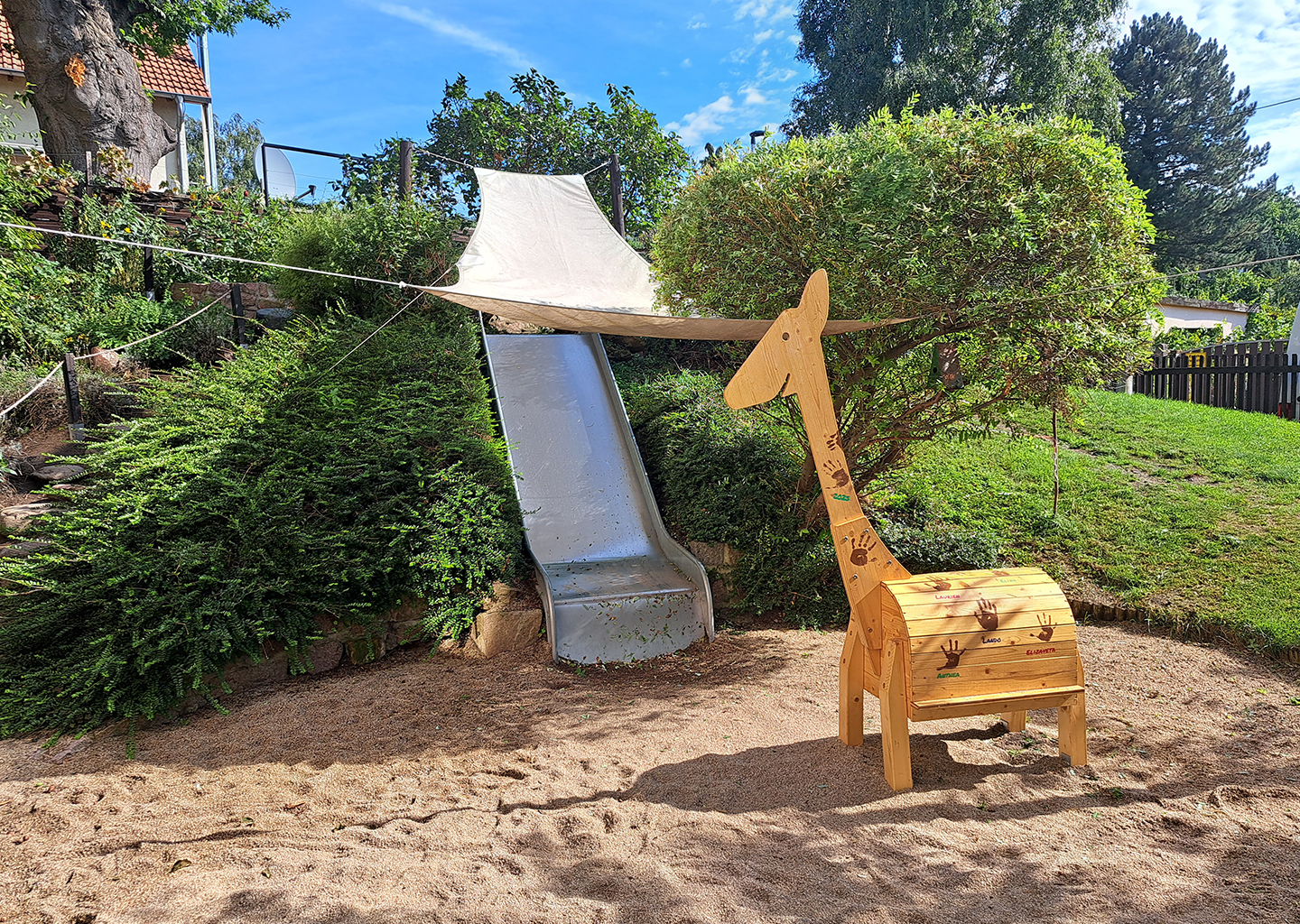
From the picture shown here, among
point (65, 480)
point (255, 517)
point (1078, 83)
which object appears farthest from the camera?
point (1078, 83)

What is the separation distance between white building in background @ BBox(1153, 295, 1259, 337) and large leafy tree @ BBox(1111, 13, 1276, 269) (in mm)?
8664

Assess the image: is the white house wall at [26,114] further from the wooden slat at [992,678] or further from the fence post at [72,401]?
the wooden slat at [992,678]

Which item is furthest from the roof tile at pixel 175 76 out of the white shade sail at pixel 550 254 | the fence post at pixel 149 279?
the white shade sail at pixel 550 254

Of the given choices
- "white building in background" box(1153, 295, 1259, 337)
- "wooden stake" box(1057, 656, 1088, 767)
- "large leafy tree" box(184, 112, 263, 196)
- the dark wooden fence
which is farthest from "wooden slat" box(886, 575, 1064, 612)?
"large leafy tree" box(184, 112, 263, 196)

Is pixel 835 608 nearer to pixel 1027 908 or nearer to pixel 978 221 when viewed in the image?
pixel 978 221

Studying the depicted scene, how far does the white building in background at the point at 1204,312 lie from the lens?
48.4ft

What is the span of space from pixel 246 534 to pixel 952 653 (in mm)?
3637

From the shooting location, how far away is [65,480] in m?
4.73

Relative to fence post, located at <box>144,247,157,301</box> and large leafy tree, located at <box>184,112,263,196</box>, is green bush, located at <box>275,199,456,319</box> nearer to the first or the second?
→ fence post, located at <box>144,247,157,301</box>

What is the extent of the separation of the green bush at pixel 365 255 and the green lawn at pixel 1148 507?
4.96 metres

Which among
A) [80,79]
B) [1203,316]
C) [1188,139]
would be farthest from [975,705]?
[1188,139]

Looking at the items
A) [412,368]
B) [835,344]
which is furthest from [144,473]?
[835,344]

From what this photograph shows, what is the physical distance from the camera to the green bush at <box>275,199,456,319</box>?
23.9 feet

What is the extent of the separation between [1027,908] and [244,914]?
214 cm
